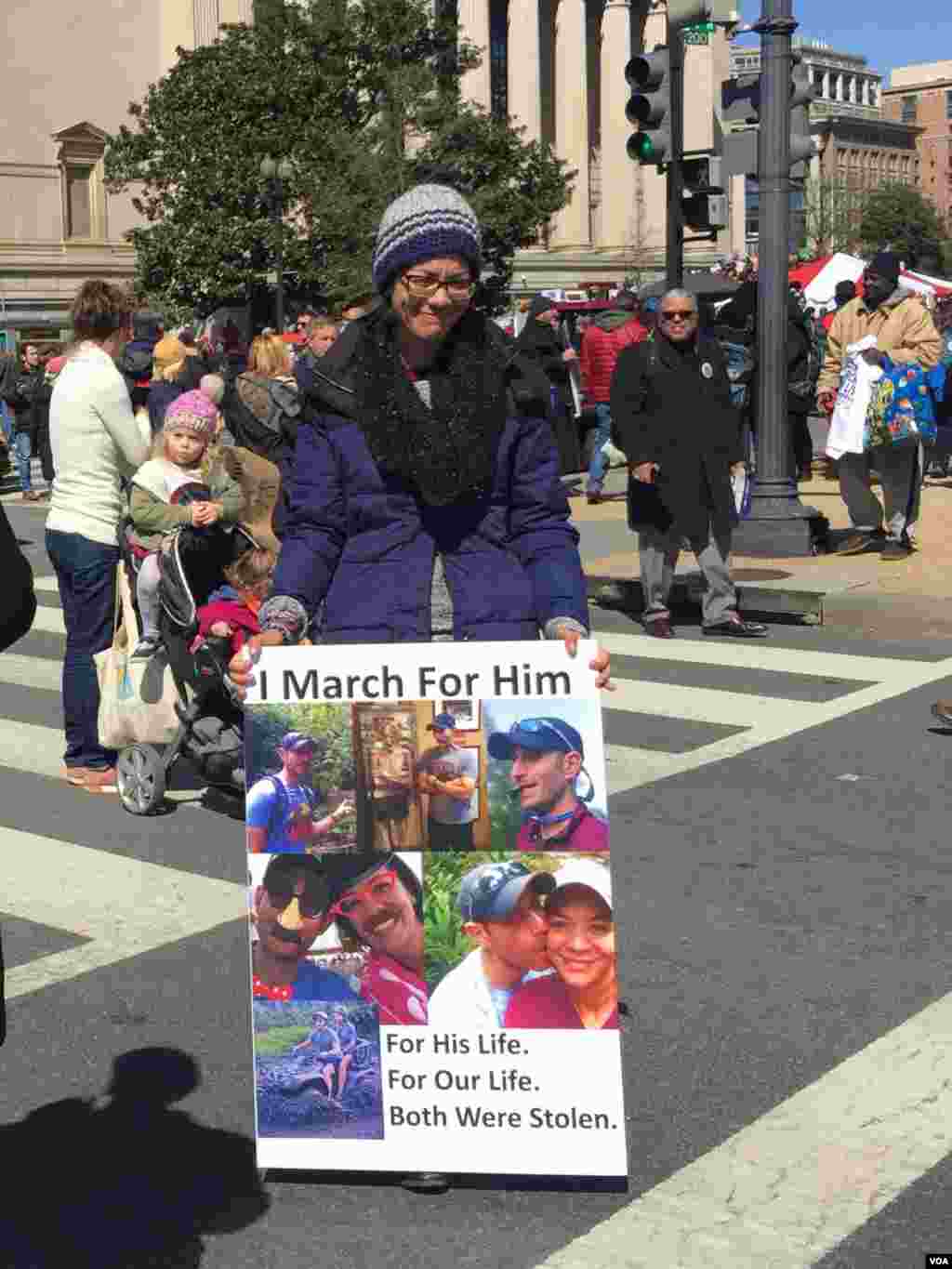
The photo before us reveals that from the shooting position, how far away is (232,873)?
6719 millimetres

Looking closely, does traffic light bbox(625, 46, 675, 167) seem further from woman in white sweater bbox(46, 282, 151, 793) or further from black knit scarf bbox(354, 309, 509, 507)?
black knit scarf bbox(354, 309, 509, 507)

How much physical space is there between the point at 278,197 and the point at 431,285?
36669mm

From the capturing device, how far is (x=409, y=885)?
12.9 ft

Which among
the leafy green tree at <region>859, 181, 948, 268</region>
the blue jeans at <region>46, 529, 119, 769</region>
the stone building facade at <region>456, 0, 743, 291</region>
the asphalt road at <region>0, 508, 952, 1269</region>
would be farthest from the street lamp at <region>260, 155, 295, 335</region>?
the leafy green tree at <region>859, 181, 948, 268</region>

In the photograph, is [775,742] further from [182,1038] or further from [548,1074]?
[548,1074]

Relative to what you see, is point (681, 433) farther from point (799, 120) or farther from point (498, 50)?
point (498, 50)

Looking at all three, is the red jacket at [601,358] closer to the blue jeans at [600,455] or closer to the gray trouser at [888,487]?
the blue jeans at [600,455]

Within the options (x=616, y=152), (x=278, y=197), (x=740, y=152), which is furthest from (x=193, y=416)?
(x=616, y=152)

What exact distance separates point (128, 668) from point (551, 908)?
14.1 ft

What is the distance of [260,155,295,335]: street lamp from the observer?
1526 inches

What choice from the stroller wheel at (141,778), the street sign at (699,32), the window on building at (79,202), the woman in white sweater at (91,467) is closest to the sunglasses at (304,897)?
the stroller wheel at (141,778)

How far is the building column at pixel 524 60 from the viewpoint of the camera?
280 ft

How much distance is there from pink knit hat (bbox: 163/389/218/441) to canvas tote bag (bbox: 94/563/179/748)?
0.71 metres

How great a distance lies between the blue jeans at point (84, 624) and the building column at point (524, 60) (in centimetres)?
7945
